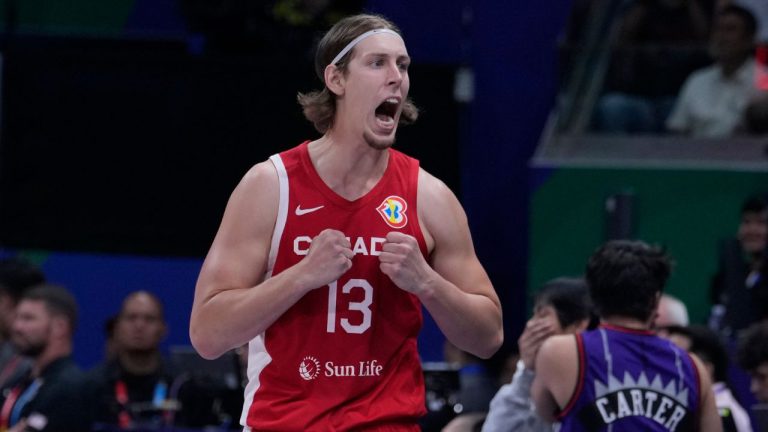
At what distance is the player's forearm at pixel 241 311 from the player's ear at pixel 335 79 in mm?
597

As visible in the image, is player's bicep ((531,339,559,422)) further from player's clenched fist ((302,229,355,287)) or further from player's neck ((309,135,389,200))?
player's clenched fist ((302,229,355,287))

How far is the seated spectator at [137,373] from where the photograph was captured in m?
7.83

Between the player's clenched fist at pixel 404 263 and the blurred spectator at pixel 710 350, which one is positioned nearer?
the player's clenched fist at pixel 404 263

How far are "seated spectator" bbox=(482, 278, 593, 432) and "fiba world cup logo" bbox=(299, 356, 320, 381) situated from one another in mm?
1388

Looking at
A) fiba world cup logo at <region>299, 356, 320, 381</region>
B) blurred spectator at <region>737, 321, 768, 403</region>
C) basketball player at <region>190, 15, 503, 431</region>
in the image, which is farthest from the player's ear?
blurred spectator at <region>737, 321, 768, 403</region>

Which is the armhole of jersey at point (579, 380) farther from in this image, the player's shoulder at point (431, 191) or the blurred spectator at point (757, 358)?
the blurred spectator at point (757, 358)

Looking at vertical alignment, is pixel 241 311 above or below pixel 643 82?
below

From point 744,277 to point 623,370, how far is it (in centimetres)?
330

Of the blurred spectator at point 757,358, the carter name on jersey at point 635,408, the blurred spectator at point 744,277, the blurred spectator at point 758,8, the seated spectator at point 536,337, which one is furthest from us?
the blurred spectator at point 758,8

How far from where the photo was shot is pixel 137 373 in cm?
858

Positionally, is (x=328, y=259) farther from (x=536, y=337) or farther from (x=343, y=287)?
(x=536, y=337)

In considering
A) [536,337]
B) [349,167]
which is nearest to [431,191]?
[349,167]

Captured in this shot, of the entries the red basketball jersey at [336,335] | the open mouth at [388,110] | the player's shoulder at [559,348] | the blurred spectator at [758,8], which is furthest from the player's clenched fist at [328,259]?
the blurred spectator at [758,8]

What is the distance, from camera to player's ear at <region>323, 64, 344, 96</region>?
397 cm
